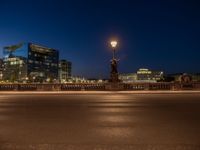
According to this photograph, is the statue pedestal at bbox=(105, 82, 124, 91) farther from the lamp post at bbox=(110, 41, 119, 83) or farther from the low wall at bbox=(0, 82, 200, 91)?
the low wall at bbox=(0, 82, 200, 91)

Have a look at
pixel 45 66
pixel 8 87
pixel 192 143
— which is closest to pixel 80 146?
pixel 192 143

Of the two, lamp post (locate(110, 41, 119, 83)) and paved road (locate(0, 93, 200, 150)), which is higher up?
lamp post (locate(110, 41, 119, 83))

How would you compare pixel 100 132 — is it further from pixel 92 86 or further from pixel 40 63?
pixel 40 63

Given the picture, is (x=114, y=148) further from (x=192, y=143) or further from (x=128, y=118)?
(x=128, y=118)

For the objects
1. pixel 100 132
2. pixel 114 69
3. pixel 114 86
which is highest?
pixel 114 69

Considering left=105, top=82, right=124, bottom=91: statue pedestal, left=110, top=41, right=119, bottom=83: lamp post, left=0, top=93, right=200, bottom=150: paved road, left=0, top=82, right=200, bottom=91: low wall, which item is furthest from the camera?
left=0, top=82, right=200, bottom=91: low wall

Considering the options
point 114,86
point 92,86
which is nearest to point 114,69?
point 114,86

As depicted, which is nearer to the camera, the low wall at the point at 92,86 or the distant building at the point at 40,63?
the low wall at the point at 92,86

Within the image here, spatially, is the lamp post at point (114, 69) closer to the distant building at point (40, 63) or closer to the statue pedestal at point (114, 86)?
the statue pedestal at point (114, 86)

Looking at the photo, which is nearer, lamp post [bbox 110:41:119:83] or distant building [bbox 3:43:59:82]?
lamp post [bbox 110:41:119:83]

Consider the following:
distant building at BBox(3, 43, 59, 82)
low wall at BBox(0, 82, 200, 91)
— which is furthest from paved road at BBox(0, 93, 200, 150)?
distant building at BBox(3, 43, 59, 82)

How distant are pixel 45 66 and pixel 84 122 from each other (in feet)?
566

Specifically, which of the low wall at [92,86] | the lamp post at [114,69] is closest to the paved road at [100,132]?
the lamp post at [114,69]

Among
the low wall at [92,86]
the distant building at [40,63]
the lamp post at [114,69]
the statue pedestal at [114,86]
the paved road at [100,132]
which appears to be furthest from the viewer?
the distant building at [40,63]
